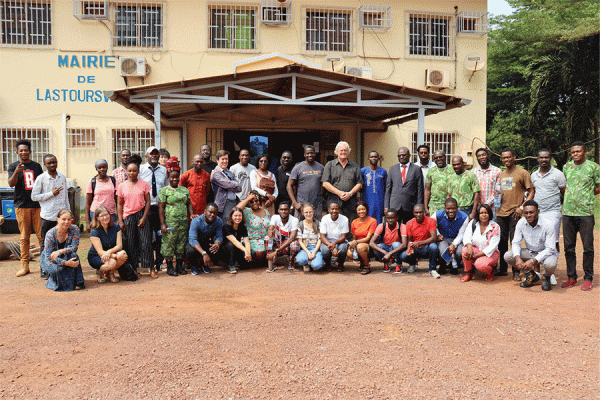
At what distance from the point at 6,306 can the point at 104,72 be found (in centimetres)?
864

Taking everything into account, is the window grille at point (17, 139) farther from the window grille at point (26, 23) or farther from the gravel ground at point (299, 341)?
the gravel ground at point (299, 341)

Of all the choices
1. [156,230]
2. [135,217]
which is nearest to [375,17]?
[156,230]

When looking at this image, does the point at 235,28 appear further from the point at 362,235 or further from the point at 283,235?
the point at 362,235

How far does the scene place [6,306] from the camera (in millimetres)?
5340

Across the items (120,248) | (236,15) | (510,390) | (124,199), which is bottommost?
(510,390)

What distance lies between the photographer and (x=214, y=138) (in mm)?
12812

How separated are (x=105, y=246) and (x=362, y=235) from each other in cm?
348

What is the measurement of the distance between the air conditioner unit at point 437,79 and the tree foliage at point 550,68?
207 inches

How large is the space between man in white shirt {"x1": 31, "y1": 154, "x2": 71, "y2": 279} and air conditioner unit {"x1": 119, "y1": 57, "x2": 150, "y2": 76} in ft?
20.7

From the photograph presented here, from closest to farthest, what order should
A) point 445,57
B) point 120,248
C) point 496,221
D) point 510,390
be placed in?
1. point 510,390
2. point 120,248
3. point 496,221
4. point 445,57

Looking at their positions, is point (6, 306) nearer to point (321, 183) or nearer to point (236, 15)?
point (321, 183)

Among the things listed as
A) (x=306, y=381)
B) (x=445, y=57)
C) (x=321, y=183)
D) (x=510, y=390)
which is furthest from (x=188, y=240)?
(x=445, y=57)

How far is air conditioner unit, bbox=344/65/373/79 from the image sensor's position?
13.0 meters

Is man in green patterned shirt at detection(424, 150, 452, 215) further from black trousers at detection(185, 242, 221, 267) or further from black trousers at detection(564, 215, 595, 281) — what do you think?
black trousers at detection(185, 242, 221, 267)
